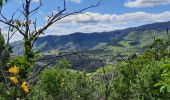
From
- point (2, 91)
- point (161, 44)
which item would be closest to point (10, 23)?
point (2, 91)

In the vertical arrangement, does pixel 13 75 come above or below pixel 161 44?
above

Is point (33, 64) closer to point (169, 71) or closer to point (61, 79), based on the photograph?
point (169, 71)

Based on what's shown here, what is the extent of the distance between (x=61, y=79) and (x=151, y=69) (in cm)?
6220

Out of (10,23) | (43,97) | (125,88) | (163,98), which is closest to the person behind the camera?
(10,23)

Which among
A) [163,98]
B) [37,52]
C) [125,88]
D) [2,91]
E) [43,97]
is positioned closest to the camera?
[2,91]

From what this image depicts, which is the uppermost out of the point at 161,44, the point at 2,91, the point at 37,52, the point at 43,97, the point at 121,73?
the point at 37,52

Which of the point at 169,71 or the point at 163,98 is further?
the point at 163,98

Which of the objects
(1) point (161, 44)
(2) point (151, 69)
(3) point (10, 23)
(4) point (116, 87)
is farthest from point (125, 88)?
(3) point (10, 23)

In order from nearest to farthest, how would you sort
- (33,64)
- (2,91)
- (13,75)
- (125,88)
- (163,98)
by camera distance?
(13,75), (2,91), (33,64), (163,98), (125,88)

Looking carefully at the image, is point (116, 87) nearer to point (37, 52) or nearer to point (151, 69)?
point (151, 69)

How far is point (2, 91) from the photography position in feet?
22.4

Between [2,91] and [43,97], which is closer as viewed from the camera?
[2,91]

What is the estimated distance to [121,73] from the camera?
10100cm

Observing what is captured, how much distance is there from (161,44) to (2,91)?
100.0m
